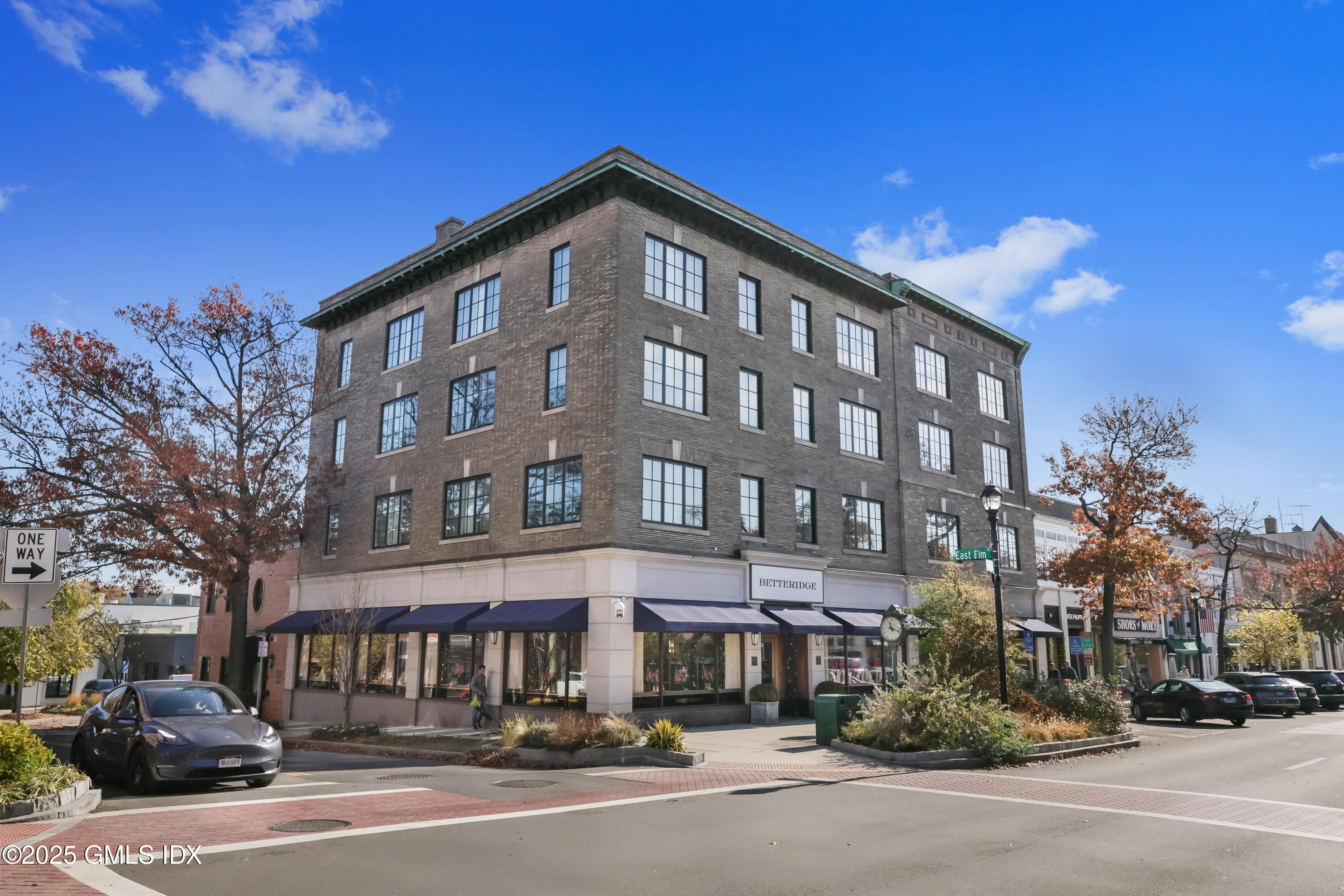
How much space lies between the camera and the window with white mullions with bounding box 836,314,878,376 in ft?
105

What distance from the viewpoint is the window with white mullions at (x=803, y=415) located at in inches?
1164

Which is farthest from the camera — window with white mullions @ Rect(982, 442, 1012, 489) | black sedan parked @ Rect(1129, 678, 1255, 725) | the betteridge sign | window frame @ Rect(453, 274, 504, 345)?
window with white mullions @ Rect(982, 442, 1012, 489)

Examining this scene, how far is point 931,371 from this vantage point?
35969mm

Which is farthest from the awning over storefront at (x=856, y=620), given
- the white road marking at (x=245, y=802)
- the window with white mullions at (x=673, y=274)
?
the white road marking at (x=245, y=802)

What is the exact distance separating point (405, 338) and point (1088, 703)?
952 inches

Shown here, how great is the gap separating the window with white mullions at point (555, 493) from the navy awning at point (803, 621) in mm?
6301

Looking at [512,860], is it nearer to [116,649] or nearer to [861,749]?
[861,749]

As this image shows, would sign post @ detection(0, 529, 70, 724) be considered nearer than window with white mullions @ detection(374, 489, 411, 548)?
Yes

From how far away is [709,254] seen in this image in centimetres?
2780

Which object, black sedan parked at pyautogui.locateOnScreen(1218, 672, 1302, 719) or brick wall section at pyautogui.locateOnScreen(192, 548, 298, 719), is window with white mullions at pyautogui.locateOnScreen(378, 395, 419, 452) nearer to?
brick wall section at pyautogui.locateOnScreen(192, 548, 298, 719)

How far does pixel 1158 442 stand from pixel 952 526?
27.7 ft

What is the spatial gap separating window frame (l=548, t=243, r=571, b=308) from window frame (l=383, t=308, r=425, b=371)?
6721 mm

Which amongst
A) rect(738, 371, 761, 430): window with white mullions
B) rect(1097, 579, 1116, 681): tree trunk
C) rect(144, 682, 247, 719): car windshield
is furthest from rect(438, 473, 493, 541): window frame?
rect(1097, 579, 1116, 681): tree trunk

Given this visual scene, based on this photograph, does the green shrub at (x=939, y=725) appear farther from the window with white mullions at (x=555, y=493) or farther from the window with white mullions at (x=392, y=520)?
the window with white mullions at (x=392, y=520)
